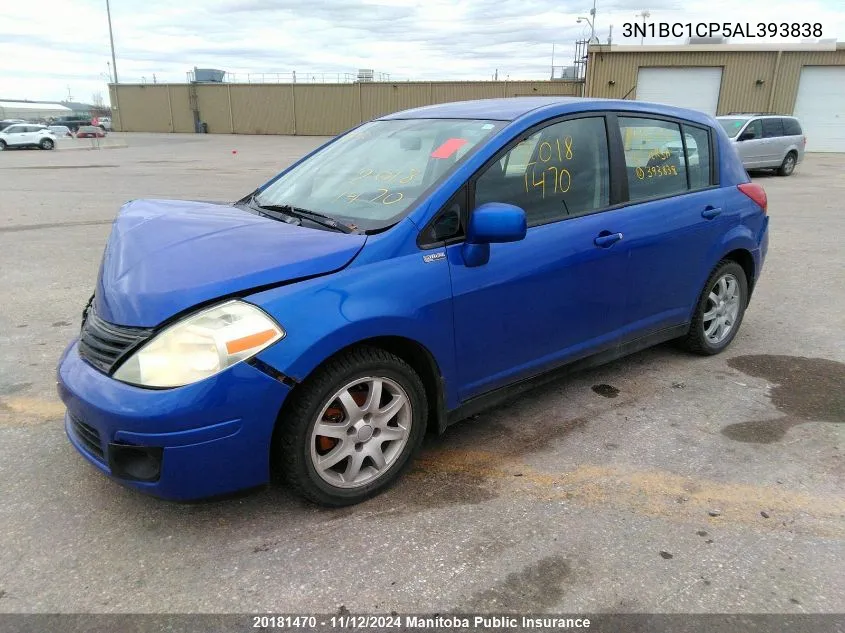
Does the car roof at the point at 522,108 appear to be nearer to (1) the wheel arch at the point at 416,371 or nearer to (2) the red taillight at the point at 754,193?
(2) the red taillight at the point at 754,193

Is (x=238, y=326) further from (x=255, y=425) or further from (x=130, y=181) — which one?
(x=130, y=181)

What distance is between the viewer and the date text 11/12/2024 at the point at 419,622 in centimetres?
207

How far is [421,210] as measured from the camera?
2.77 m

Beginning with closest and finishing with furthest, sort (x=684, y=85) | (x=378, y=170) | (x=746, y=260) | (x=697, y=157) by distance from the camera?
(x=378, y=170)
(x=697, y=157)
(x=746, y=260)
(x=684, y=85)

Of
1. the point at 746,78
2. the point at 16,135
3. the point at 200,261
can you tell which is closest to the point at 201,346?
the point at 200,261

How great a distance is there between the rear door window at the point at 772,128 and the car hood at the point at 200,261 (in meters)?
18.1

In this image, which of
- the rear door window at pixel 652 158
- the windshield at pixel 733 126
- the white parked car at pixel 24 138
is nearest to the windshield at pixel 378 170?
the rear door window at pixel 652 158

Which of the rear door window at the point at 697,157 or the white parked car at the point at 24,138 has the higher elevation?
the rear door window at the point at 697,157

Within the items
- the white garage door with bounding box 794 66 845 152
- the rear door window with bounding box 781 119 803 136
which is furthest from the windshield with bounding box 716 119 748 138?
the white garage door with bounding box 794 66 845 152

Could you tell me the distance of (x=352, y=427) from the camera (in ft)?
8.53

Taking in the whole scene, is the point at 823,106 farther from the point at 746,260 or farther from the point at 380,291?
the point at 380,291

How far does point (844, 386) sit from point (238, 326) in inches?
148

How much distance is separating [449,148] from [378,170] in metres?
0.40

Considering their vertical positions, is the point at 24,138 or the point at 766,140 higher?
the point at 766,140
